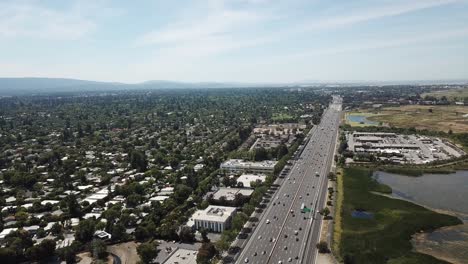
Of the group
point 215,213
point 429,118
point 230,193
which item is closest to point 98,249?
point 215,213

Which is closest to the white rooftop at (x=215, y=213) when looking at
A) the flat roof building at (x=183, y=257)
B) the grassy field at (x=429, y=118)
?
the flat roof building at (x=183, y=257)

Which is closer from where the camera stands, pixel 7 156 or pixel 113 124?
pixel 7 156

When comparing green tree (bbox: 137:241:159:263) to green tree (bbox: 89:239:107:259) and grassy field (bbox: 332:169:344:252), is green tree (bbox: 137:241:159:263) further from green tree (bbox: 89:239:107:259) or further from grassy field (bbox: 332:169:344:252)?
grassy field (bbox: 332:169:344:252)

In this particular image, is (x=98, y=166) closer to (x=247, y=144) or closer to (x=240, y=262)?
(x=247, y=144)

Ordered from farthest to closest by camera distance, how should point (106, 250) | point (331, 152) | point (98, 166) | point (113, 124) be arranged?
point (113, 124)
point (331, 152)
point (98, 166)
point (106, 250)

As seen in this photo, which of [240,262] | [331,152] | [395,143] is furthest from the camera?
[395,143]

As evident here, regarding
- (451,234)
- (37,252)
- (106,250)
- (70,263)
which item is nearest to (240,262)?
(106,250)

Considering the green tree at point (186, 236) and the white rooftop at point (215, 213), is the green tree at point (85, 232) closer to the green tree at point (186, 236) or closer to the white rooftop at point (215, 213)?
the green tree at point (186, 236)
